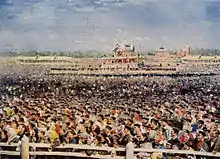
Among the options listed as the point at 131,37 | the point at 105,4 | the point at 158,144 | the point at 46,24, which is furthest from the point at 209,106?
the point at 46,24

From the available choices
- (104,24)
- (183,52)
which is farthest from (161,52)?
(104,24)

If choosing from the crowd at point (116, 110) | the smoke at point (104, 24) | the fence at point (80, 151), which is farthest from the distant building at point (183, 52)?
the fence at point (80, 151)

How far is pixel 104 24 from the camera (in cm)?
399

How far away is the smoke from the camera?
3.90 metres

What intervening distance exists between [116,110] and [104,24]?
59 centimetres

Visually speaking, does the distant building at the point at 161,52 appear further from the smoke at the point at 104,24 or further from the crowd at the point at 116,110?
the crowd at the point at 116,110

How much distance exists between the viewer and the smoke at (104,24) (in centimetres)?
390

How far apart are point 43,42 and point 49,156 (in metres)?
Answer: 0.78

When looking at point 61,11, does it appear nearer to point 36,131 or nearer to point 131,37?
point 131,37

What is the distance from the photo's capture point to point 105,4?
399 cm

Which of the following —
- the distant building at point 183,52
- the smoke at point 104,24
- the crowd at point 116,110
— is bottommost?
the crowd at point 116,110

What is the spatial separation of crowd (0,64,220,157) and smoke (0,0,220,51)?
9.5 inches

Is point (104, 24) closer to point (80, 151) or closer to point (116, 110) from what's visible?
point (116, 110)

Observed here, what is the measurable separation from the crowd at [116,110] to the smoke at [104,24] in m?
0.24
